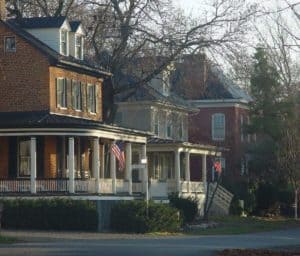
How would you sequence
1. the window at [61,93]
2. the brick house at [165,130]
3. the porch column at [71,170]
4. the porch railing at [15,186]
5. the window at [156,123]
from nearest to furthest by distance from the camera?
the porch column at [71,170], the porch railing at [15,186], the window at [61,93], the brick house at [165,130], the window at [156,123]

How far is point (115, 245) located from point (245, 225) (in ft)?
83.1

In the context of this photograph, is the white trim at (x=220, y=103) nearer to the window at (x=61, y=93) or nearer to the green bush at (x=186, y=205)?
the green bush at (x=186, y=205)

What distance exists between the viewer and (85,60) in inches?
2320

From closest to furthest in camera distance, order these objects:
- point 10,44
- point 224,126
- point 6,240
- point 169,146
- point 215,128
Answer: point 6,240 → point 10,44 → point 169,146 → point 224,126 → point 215,128

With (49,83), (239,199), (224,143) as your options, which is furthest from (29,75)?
(224,143)

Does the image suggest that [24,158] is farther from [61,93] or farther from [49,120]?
[61,93]

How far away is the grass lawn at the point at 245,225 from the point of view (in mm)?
53156

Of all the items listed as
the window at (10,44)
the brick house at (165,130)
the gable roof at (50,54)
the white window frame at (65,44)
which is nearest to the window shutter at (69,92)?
the gable roof at (50,54)

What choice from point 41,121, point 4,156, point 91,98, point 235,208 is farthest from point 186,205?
point 41,121

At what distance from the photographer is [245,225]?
200 feet

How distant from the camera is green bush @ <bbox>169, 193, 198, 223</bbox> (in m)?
57.6

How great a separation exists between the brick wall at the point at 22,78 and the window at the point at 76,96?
11.6 feet

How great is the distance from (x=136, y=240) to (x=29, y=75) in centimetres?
1459

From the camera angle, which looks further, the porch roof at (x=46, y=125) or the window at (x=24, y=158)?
the window at (x=24, y=158)
